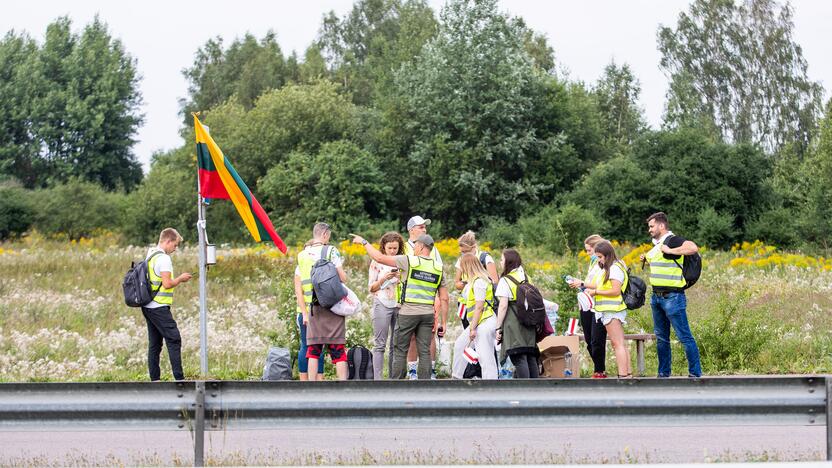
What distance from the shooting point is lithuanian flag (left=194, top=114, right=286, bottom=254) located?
1354 centimetres

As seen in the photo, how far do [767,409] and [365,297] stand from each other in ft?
50.2

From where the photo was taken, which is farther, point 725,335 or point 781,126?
point 781,126

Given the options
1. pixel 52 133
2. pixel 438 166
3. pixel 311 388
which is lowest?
pixel 311 388

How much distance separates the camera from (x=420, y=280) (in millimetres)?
11414

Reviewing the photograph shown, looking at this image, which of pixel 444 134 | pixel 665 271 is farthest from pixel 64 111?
pixel 665 271

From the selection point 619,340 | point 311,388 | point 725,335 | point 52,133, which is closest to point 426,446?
point 311,388

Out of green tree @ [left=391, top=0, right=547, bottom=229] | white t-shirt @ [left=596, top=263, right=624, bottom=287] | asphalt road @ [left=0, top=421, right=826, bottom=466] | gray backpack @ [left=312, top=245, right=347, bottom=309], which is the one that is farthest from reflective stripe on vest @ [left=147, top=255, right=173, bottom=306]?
green tree @ [left=391, top=0, right=547, bottom=229]

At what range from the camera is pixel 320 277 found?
11.4 meters

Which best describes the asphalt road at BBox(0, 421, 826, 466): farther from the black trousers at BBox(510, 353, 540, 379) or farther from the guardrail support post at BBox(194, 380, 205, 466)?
the black trousers at BBox(510, 353, 540, 379)

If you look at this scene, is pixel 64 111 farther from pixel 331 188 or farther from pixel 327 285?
pixel 327 285

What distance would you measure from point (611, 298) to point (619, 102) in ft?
182

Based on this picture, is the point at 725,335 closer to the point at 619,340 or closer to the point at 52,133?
the point at 619,340

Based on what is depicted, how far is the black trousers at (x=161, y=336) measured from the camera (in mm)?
12031

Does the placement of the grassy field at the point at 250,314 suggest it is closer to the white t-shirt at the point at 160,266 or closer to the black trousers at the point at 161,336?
the black trousers at the point at 161,336
